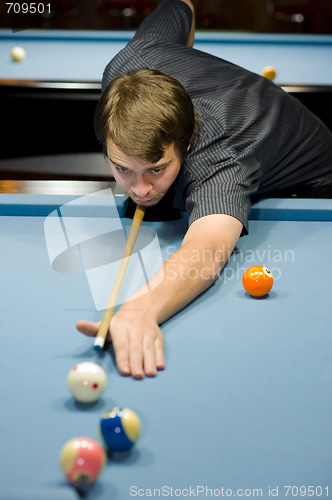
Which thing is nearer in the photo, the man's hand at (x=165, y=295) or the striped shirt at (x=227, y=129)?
the man's hand at (x=165, y=295)

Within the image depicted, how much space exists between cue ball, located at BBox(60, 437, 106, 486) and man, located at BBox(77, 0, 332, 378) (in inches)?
11.9

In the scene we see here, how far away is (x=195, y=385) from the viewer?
120 centimetres

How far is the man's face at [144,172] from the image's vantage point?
166 centimetres

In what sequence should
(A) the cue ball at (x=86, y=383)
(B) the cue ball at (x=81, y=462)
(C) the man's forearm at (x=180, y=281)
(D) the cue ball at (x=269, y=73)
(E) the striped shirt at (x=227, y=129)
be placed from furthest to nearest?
(D) the cue ball at (x=269, y=73), (E) the striped shirt at (x=227, y=129), (C) the man's forearm at (x=180, y=281), (A) the cue ball at (x=86, y=383), (B) the cue ball at (x=81, y=462)

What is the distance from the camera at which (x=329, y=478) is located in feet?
3.13

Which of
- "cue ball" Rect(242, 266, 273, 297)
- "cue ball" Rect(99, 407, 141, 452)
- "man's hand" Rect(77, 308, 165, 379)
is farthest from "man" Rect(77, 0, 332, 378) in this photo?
"cue ball" Rect(99, 407, 141, 452)

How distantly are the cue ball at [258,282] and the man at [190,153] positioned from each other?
11 cm

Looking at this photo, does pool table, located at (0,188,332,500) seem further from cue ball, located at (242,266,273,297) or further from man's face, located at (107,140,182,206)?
man's face, located at (107,140,182,206)

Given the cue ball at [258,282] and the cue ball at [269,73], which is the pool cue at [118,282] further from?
the cue ball at [269,73]

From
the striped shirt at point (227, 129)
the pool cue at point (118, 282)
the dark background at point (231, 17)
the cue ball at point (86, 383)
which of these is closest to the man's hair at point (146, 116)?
the striped shirt at point (227, 129)

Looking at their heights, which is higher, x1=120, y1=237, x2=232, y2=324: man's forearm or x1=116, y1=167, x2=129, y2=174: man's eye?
x1=116, y1=167, x2=129, y2=174: man's eye

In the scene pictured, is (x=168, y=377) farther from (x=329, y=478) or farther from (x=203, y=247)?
(x=203, y=247)

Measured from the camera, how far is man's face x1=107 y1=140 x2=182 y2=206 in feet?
5.44

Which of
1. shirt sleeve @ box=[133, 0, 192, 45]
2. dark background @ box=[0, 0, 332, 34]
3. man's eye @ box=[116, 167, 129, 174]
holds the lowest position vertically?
dark background @ box=[0, 0, 332, 34]
